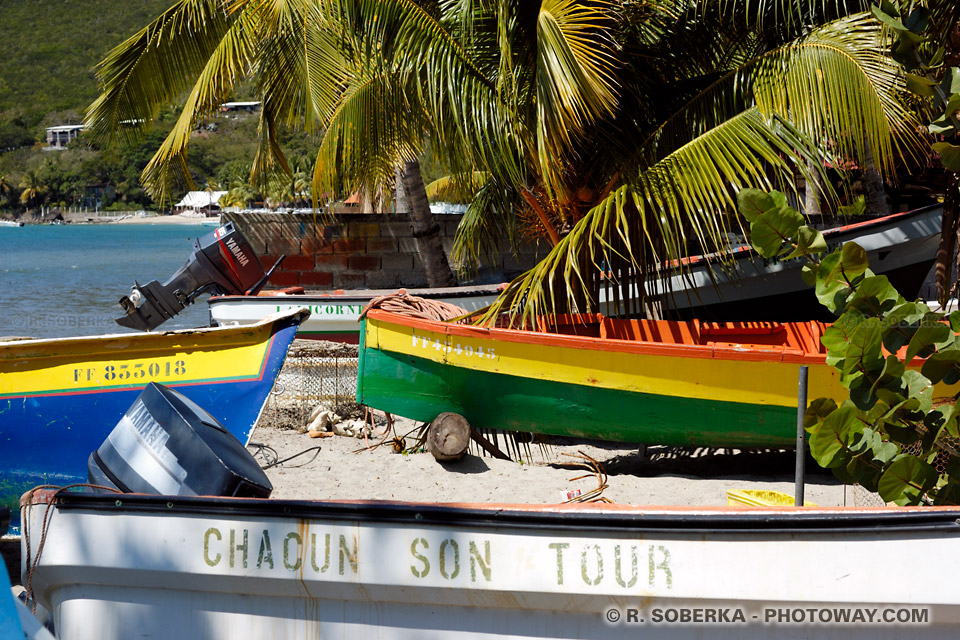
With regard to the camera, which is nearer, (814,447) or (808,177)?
(814,447)

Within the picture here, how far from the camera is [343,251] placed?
13273mm

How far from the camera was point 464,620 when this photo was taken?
3037 millimetres

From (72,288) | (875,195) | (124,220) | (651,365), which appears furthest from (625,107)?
(124,220)

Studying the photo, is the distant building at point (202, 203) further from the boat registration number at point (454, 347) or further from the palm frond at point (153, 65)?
the boat registration number at point (454, 347)

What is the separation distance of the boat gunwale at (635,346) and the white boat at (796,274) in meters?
2.32

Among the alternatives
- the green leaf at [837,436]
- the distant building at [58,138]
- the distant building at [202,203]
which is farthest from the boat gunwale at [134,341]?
the distant building at [58,138]

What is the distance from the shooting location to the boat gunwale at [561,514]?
8.61 ft

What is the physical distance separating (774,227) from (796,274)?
569cm

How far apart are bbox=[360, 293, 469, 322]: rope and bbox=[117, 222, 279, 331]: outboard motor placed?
429 centimetres

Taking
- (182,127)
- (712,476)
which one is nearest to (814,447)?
(712,476)

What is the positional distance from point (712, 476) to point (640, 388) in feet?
3.43

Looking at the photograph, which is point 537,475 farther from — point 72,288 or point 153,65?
point 72,288

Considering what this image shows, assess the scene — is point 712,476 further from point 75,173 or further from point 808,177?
point 75,173

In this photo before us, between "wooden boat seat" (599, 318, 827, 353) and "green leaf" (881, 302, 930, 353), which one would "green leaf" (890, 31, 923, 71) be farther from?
"wooden boat seat" (599, 318, 827, 353)
